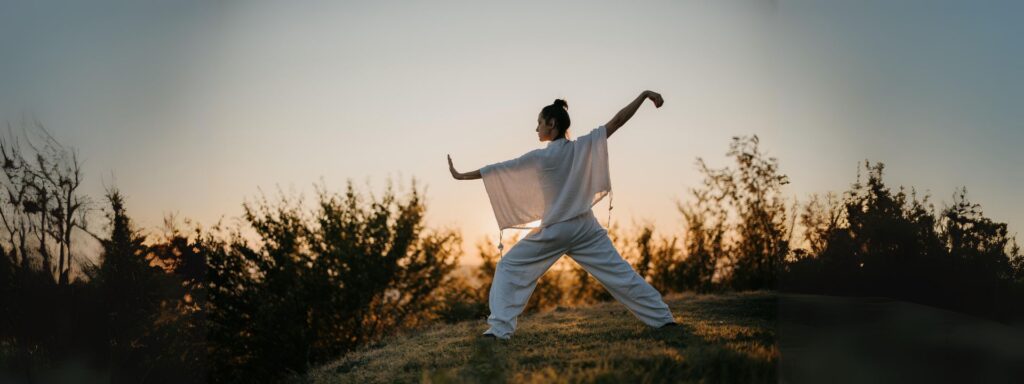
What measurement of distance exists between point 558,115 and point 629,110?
402 mm

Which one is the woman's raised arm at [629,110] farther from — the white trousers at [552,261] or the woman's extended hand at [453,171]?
the woman's extended hand at [453,171]

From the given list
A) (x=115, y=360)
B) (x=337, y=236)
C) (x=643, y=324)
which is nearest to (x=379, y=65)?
(x=337, y=236)

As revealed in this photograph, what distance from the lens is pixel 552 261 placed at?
168 inches

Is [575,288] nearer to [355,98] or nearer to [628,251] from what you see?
[628,251]

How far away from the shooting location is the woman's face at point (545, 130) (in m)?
4.30

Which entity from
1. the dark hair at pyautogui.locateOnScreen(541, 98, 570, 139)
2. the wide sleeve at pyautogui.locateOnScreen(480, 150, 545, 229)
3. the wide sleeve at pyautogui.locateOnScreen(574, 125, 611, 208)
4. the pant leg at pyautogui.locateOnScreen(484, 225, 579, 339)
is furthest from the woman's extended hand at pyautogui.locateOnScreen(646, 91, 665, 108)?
the pant leg at pyautogui.locateOnScreen(484, 225, 579, 339)

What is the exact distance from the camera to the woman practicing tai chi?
4.17m

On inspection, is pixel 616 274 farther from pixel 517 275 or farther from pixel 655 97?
pixel 655 97

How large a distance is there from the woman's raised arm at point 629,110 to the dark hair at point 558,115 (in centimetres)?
24

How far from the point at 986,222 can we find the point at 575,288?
7.33 m

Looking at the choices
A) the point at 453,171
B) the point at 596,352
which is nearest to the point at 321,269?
the point at 453,171

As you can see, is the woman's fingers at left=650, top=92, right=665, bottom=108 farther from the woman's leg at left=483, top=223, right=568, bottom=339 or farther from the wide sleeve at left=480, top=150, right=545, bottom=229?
the woman's leg at left=483, top=223, right=568, bottom=339

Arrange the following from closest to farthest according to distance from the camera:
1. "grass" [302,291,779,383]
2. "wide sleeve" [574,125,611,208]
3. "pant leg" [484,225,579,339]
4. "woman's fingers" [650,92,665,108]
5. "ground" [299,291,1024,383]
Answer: "ground" [299,291,1024,383], "grass" [302,291,779,383], "woman's fingers" [650,92,665,108], "pant leg" [484,225,579,339], "wide sleeve" [574,125,611,208]

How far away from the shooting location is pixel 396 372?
3.97 metres
